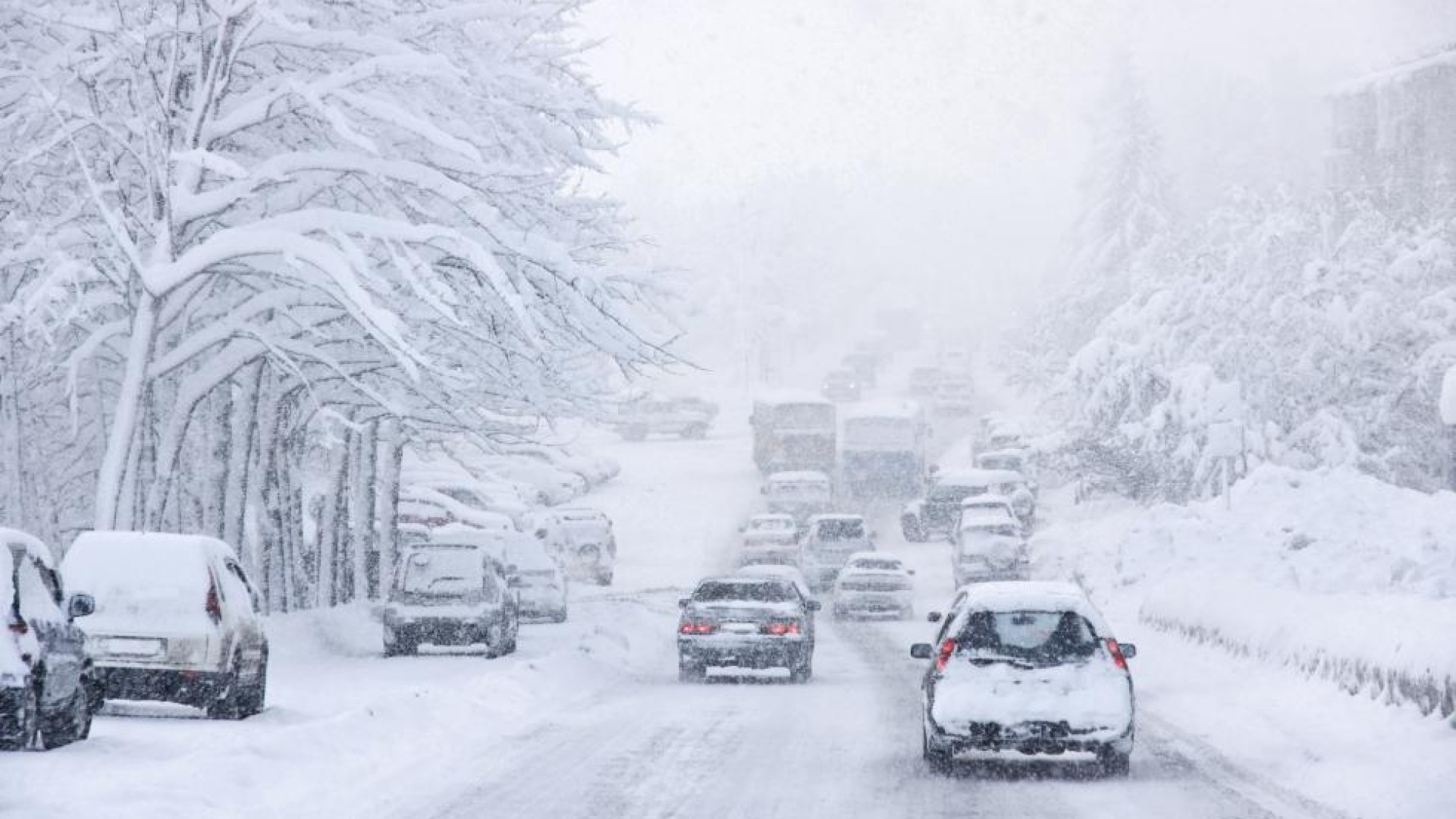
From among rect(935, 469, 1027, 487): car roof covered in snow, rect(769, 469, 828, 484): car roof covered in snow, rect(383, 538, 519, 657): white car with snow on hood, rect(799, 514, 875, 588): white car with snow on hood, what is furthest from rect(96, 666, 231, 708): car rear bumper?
rect(769, 469, 828, 484): car roof covered in snow

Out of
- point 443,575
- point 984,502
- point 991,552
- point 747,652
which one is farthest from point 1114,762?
point 984,502

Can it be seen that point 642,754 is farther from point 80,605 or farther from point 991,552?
point 991,552

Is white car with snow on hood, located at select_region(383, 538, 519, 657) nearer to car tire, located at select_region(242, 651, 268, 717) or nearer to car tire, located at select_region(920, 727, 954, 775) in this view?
car tire, located at select_region(242, 651, 268, 717)

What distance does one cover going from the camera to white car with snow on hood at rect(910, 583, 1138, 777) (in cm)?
1650

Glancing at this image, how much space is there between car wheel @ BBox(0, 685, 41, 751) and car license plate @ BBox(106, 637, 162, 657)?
3576mm

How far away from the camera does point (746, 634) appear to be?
1115 inches

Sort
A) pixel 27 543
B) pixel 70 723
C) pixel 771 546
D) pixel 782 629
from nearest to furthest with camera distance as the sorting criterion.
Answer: pixel 27 543, pixel 70 723, pixel 782 629, pixel 771 546

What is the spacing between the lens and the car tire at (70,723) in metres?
15.7

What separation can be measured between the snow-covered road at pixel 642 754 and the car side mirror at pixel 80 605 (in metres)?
1.03

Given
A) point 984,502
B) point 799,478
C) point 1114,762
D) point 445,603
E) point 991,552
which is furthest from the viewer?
point 799,478

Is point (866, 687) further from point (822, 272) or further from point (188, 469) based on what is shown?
point (822, 272)

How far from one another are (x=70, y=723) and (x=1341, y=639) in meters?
11.5

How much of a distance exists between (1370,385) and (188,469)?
126 feet

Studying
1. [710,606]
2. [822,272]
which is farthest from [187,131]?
[822,272]
